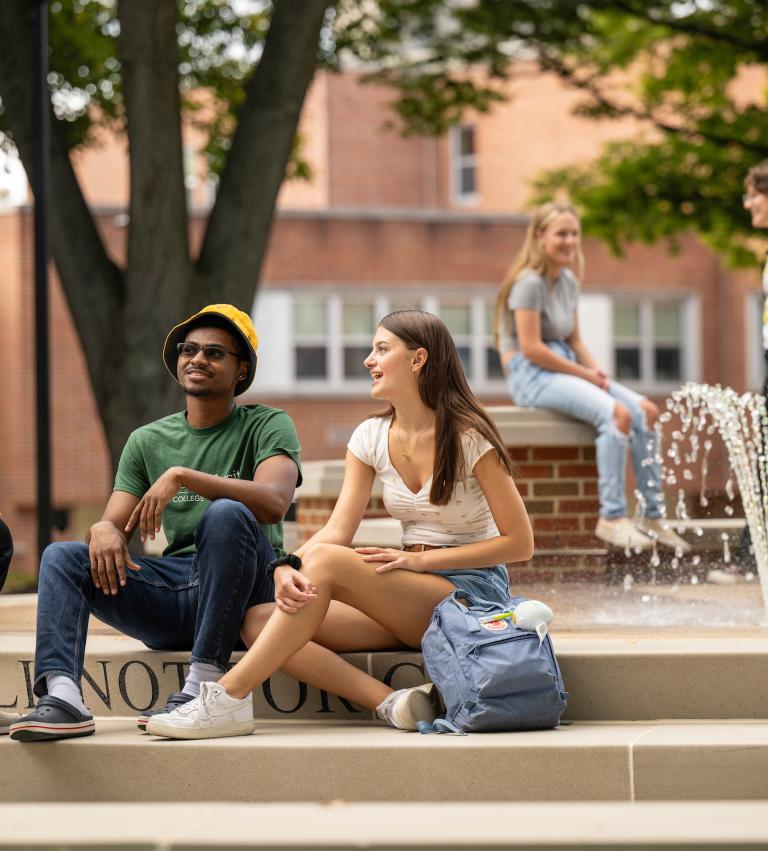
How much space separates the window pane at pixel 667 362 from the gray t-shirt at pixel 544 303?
17224 mm

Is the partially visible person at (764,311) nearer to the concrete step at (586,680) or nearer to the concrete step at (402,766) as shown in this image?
the concrete step at (586,680)

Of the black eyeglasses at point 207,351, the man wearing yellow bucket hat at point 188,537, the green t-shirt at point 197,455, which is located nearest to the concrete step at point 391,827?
the man wearing yellow bucket hat at point 188,537

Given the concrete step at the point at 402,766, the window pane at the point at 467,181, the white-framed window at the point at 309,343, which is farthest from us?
the window pane at the point at 467,181

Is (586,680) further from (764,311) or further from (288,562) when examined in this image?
(764,311)

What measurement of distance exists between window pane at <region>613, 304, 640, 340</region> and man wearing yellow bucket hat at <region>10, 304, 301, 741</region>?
64.6 ft

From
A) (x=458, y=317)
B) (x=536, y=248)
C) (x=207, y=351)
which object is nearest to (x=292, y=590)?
(x=207, y=351)

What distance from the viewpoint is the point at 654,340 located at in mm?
24344

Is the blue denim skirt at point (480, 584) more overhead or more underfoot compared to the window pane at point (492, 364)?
more underfoot

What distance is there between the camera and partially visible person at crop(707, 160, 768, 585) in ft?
21.1

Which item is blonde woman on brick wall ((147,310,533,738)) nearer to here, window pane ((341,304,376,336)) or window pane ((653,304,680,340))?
window pane ((341,304,376,336))

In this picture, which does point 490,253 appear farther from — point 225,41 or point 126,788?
point 126,788

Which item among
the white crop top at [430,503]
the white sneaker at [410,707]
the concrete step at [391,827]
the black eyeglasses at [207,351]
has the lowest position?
the white sneaker at [410,707]

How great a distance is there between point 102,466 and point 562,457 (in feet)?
48.0

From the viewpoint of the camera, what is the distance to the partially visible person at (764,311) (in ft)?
21.1
